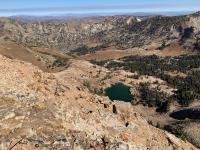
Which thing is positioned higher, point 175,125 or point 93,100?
point 93,100

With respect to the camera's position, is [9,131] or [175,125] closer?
[9,131]

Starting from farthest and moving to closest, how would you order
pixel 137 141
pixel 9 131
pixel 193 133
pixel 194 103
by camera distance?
pixel 194 103 < pixel 193 133 < pixel 137 141 < pixel 9 131

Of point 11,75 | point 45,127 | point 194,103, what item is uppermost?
point 11,75

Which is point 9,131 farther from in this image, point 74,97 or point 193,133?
point 193,133

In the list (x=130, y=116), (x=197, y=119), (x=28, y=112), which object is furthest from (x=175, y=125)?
(x=28, y=112)

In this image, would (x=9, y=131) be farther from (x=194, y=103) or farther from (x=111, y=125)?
(x=194, y=103)

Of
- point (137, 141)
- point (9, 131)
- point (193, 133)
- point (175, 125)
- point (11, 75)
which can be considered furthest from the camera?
point (175, 125)
